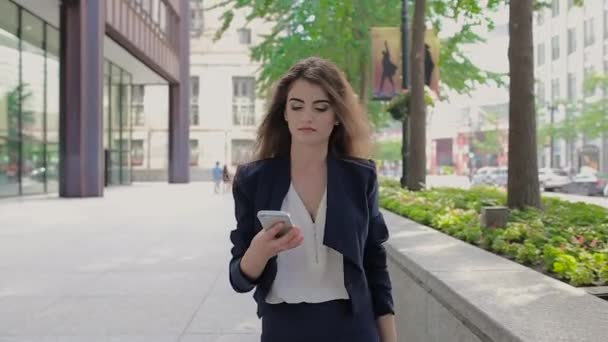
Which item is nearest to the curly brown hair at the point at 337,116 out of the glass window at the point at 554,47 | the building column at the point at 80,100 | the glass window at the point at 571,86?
the building column at the point at 80,100

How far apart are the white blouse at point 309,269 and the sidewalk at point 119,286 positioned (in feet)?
→ 9.78

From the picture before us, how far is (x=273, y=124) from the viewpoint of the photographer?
7.24ft

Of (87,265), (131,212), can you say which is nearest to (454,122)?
(131,212)

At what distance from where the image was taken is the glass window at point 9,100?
22188 millimetres

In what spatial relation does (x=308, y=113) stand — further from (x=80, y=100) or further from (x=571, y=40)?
(x=571, y=40)

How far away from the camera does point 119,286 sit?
6660 millimetres

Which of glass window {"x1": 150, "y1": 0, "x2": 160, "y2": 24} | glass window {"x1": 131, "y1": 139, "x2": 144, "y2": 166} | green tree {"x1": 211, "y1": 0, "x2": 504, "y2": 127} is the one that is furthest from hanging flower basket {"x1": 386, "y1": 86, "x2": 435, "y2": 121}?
glass window {"x1": 131, "y1": 139, "x2": 144, "y2": 166}

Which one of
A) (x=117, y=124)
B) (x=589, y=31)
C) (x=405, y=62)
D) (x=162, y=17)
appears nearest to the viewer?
(x=405, y=62)

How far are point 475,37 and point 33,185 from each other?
18.7 meters

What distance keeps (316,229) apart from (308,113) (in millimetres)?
389

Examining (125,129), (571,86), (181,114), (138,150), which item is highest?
(571,86)

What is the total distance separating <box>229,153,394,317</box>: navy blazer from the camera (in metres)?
1.93

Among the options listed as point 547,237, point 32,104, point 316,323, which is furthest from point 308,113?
point 32,104

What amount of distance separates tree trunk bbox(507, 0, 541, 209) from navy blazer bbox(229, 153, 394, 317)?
6.68 m
